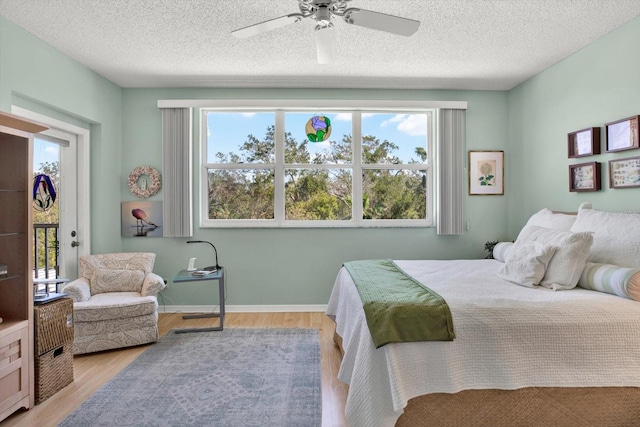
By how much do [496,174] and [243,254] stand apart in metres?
3.09

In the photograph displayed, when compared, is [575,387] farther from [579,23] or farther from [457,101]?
[457,101]

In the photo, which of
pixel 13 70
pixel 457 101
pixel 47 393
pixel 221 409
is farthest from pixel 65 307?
pixel 457 101

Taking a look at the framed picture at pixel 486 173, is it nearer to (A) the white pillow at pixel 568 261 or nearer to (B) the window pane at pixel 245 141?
(A) the white pillow at pixel 568 261

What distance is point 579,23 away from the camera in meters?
2.84

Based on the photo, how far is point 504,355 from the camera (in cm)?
182

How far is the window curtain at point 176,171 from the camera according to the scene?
416 centimetres

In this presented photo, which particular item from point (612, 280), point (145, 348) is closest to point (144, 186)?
point (145, 348)

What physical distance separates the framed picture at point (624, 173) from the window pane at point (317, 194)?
244cm

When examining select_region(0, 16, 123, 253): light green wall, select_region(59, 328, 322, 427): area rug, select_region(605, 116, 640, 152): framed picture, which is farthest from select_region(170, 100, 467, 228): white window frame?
select_region(605, 116, 640, 152): framed picture

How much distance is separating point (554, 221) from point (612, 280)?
0.95 metres

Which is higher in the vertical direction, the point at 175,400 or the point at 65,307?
the point at 65,307

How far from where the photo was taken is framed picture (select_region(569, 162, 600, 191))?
3.12 meters

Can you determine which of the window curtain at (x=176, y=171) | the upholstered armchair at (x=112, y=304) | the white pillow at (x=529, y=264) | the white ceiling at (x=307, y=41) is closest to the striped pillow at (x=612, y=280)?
the white pillow at (x=529, y=264)

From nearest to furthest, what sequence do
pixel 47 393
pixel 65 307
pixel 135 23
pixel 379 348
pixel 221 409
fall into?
1. pixel 379 348
2. pixel 221 409
3. pixel 47 393
4. pixel 65 307
5. pixel 135 23
